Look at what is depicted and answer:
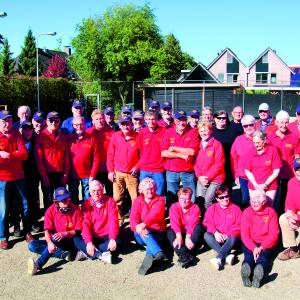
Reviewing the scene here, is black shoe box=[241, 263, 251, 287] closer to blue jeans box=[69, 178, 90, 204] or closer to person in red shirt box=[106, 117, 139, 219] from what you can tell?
person in red shirt box=[106, 117, 139, 219]

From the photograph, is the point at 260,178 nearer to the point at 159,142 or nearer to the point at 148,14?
the point at 159,142

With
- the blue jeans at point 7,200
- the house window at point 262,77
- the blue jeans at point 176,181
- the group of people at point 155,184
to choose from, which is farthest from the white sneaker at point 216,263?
the house window at point 262,77

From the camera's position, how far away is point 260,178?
19.3ft

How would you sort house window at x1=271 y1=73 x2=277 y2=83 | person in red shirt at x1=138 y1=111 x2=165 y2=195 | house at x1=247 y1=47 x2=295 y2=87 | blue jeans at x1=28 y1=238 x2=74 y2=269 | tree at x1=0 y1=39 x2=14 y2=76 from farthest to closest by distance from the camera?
1. house window at x1=271 y1=73 x2=277 y2=83
2. house at x1=247 y1=47 x2=295 y2=87
3. tree at x1=0 y1=39 x2=14 y2=76
4. person in red shirt at x1=138 y1=111 x2=165 y2=195
5. blue jeans at x1=28 y1=238 x2=74 y2=269

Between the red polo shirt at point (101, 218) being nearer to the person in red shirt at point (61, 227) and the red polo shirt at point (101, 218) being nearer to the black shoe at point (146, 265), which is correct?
the person in red shirt at point (61, 227)

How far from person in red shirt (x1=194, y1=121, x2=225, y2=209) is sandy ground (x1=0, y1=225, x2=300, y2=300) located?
99 centimetres

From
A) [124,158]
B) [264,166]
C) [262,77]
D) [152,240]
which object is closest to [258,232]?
[264,166]

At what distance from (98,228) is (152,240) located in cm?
79

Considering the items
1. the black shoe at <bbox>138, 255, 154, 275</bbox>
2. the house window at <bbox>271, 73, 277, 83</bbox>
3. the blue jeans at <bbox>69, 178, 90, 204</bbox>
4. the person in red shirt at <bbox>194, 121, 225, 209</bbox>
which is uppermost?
the house window at <bbox>271, 73, 277, 83</bbox>

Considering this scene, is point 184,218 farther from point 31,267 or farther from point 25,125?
point 25,125

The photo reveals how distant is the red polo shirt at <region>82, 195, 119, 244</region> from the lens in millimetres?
5727

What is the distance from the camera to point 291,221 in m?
5.52

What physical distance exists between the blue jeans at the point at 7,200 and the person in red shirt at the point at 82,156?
0.77 m

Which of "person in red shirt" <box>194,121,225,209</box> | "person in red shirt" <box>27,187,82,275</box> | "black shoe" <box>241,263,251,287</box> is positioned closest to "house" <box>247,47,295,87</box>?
"person in red shirt" <box>194,121,225,209</box>
